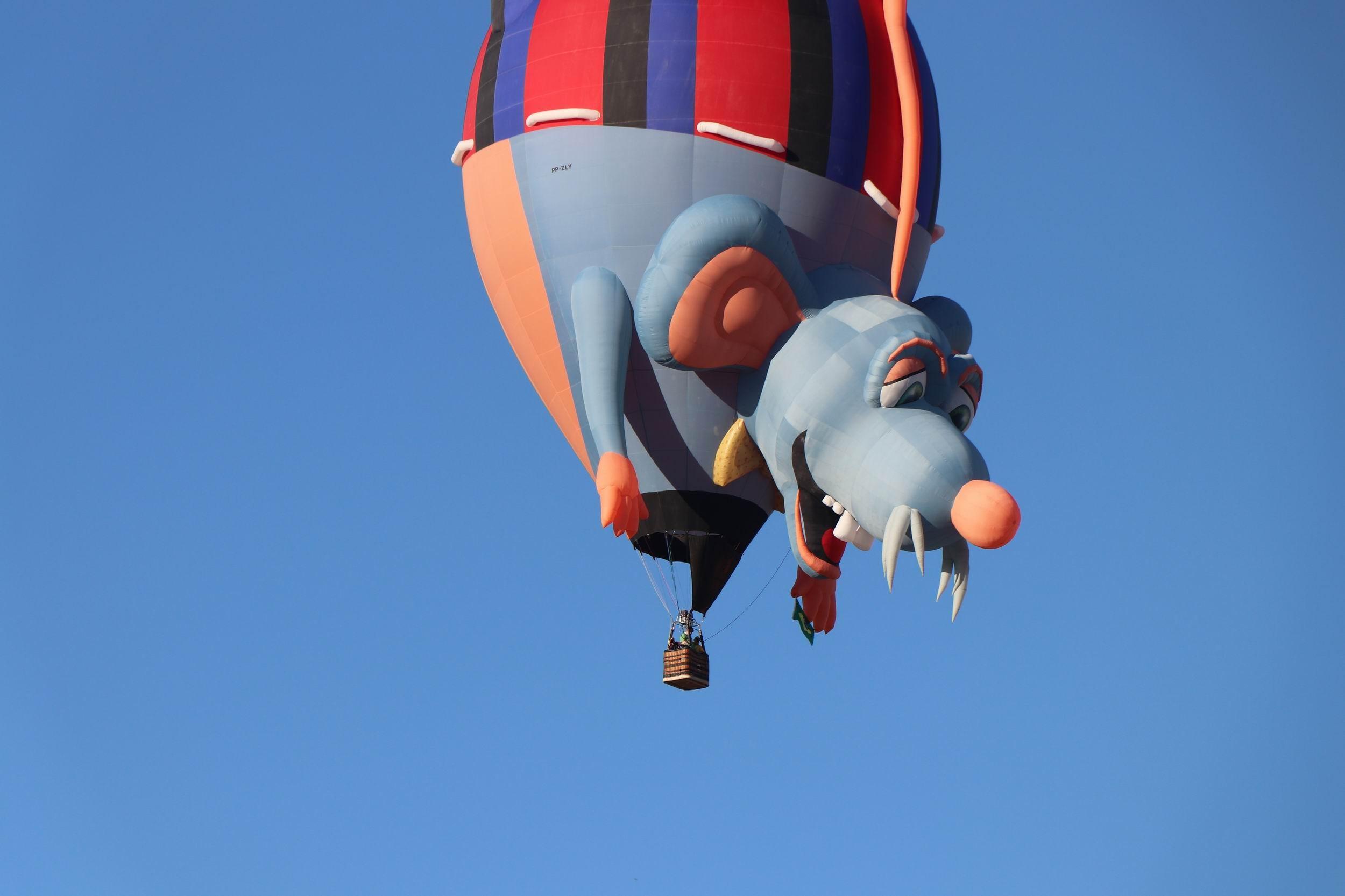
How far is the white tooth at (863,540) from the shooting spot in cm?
2492

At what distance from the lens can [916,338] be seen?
80.2 ft

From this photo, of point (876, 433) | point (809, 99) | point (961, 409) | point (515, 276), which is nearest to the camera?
point (876, 433)

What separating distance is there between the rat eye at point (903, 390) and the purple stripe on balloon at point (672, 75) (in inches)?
142

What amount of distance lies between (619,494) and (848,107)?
4601 millimetres

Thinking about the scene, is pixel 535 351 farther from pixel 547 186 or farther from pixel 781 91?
pixel 781 91

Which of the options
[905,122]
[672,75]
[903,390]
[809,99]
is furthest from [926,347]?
[672,75]

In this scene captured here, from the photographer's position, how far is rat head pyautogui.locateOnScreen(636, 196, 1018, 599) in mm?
23812

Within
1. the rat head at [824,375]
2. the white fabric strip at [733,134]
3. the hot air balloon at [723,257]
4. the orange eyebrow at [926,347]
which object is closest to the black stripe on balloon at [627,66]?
the hot air balloon at [723,257]

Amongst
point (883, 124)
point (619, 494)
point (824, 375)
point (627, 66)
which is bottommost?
point (619, 494)

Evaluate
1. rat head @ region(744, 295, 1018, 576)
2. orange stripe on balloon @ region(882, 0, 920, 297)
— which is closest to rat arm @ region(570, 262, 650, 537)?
rat head @ region(744, 295, 1018, 576)

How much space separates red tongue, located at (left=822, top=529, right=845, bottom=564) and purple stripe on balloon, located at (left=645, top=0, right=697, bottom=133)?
14.0 feet

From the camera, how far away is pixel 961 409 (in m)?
25.3

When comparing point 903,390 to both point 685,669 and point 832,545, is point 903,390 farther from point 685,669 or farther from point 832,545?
point 685,669

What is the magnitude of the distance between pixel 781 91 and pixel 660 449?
3.85 meters
